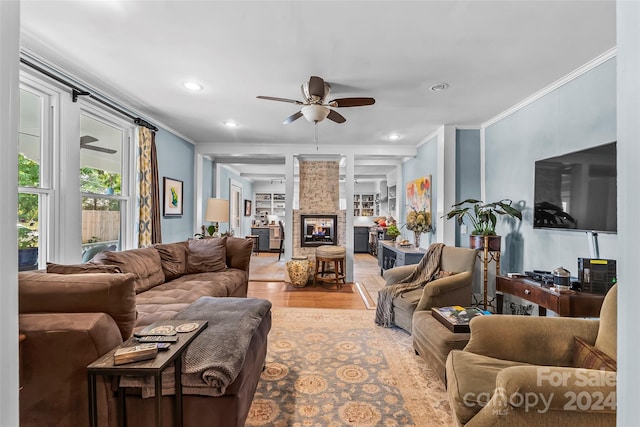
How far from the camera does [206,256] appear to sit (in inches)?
143

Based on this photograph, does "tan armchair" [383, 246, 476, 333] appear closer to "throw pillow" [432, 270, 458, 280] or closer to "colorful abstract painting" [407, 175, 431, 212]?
"throw pillow" [432, 270, 458, 280]

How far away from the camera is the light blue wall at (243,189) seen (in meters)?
7.33

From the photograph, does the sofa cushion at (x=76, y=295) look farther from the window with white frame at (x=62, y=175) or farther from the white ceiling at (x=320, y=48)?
the white ceiling at (x=320, y=48)

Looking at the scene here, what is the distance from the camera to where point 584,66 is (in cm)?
243

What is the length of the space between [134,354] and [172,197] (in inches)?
143

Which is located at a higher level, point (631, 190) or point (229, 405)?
point (631, 190)

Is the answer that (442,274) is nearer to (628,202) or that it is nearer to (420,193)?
(420,193)

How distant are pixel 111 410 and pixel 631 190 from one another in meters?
1.93

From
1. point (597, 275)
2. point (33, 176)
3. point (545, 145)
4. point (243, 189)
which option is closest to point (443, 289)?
point (597, 275)

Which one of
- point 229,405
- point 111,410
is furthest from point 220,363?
point 111,410

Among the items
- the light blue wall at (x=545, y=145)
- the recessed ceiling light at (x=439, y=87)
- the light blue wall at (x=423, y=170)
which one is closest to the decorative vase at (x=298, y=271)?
the light blue wall at (x=423, y=170)

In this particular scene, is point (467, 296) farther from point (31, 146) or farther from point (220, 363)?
point (31, 146)

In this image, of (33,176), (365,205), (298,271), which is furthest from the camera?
(365,205)

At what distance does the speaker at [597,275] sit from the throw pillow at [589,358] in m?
0.83
